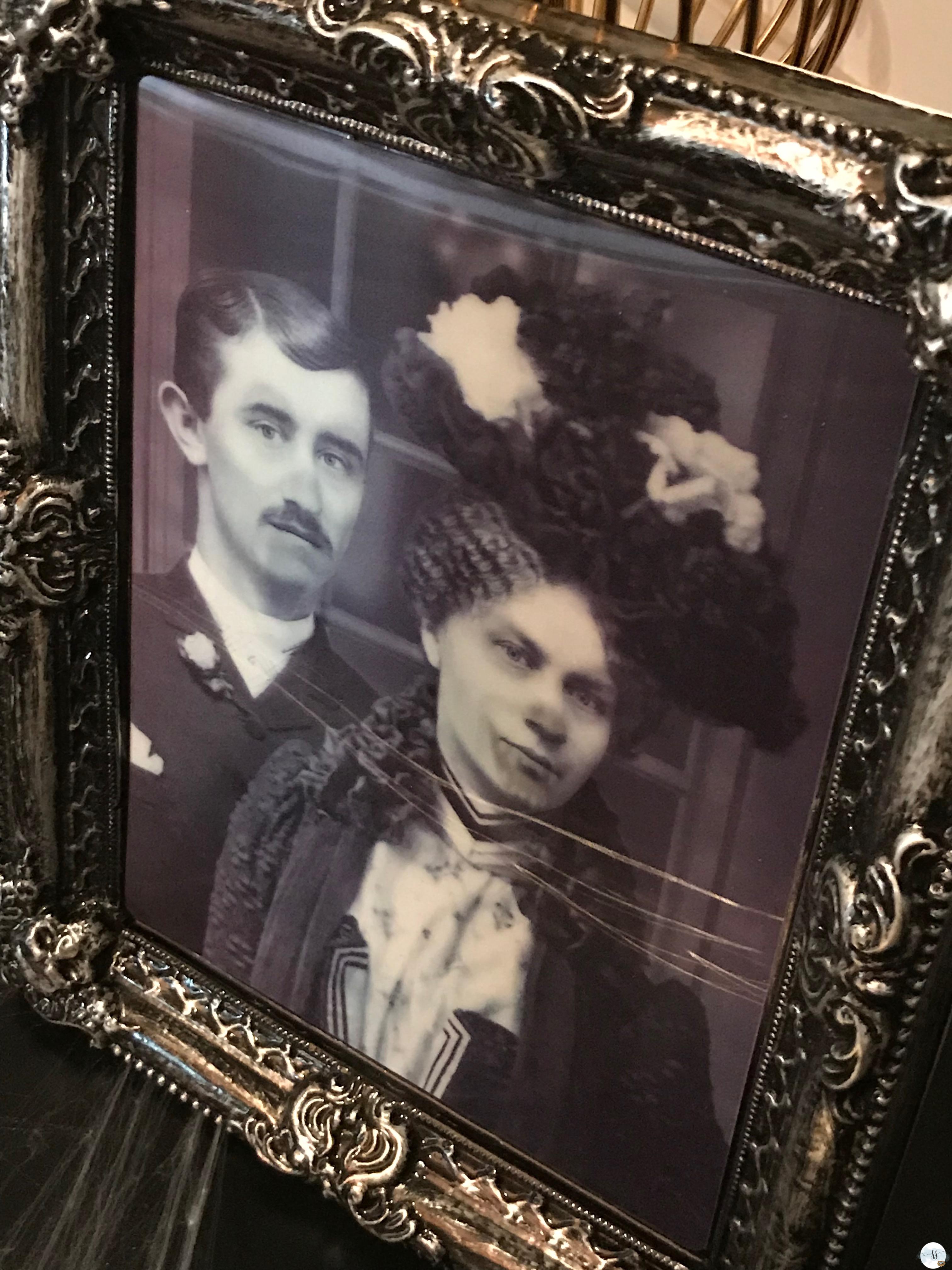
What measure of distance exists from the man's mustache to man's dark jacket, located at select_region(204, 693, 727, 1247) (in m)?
0.08

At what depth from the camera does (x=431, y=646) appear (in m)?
0.57

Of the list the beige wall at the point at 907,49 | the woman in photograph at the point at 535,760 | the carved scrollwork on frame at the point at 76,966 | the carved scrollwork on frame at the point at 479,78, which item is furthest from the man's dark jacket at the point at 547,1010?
the beige wall at the point at 907,49

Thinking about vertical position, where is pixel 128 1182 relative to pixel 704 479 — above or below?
below

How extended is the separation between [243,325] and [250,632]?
0.46ft

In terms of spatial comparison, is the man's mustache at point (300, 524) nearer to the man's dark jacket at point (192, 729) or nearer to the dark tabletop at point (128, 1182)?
the man's dark jacket at point (192, 729)

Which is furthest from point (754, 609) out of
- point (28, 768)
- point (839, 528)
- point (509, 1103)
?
point (28, 768)

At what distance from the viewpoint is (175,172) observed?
566 mm

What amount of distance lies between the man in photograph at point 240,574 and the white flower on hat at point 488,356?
48mm

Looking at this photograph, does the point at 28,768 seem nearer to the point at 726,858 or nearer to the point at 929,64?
the point at 726,858

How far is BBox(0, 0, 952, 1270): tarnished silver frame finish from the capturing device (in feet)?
1.40

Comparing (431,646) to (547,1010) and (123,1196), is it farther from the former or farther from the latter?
(123,1196)

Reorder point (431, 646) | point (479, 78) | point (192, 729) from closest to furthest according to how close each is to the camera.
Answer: point (479, 78), point (431, 646), point (192, 729)

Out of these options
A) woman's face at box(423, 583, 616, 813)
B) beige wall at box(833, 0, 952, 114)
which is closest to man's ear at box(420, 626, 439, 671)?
woman's face at box(423, 583, 616, 813)

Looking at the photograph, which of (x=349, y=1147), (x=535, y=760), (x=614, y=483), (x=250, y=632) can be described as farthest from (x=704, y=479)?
(x=349, y=1147)
